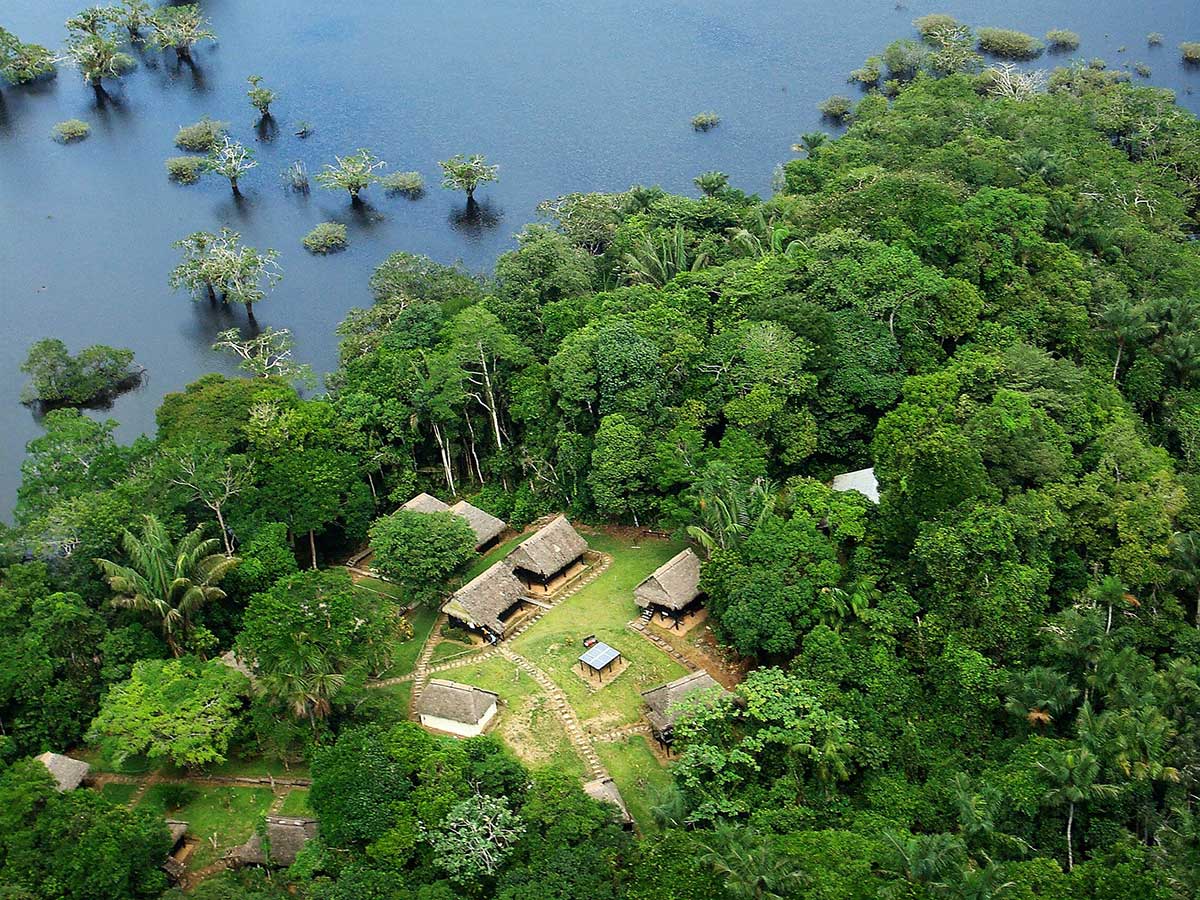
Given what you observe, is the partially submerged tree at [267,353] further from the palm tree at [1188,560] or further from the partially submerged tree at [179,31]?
the partially submerged tree at [179,31]

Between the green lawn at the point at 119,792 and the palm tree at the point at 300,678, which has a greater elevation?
the palm tree at the point at 300,678

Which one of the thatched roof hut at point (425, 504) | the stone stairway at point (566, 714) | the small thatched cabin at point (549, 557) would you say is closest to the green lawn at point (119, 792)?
the stone stairway at point (566, 714)

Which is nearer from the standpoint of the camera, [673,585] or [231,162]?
[673,585]

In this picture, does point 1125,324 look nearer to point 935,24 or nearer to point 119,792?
point 119,792

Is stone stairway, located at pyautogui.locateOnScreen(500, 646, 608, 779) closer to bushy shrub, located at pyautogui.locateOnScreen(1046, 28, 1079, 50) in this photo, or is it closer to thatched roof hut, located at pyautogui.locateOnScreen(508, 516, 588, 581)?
thatched roof hut, located at pyautogui.locateOnScreen(508, 516, 588, 581)

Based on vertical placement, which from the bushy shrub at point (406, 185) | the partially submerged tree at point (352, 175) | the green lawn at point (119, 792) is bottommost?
the green lawn at point (119, 792)

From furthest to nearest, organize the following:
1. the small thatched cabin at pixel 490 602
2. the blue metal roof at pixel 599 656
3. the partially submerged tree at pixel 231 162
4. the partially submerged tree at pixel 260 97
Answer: the partially submerged tree at pixel 260 97 < the partially submerged tree at pixel 231 162 < the small thatched cabin at pixel 490 602 < the blue metal roof at pixel 599 656

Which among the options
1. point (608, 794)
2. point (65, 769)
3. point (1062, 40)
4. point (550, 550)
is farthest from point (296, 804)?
point (1062, 40)
